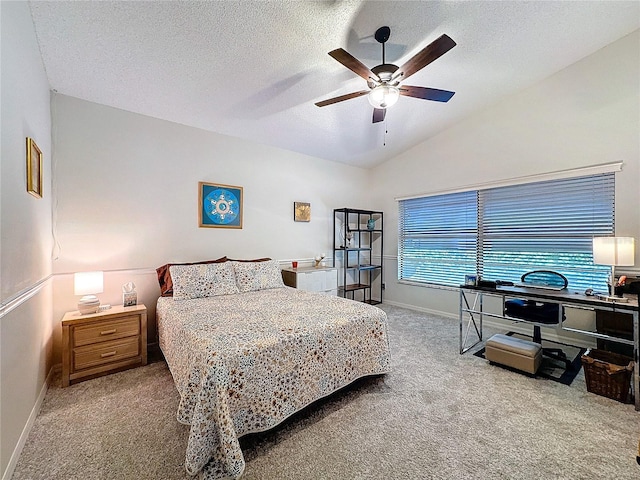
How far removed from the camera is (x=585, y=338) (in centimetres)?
329

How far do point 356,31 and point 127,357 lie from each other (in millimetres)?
3791

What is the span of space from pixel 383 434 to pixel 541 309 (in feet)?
7.01

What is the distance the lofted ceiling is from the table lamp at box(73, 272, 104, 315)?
1882mm

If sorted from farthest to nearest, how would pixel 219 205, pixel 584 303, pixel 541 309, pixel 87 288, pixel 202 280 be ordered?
pixel 219 205 < pixel 202 280 < pixel 541 309 < pixel 87 288 < pixel 584 303

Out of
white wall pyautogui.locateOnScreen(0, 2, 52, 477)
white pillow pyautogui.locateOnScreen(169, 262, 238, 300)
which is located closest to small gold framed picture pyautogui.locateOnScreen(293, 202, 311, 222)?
white pillow pyautogui.locateOnScreen(169, 262, 238, 300)

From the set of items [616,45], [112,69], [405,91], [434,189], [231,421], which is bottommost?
[231,421]

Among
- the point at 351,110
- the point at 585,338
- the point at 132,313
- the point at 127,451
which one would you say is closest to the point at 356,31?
the point at 351,110

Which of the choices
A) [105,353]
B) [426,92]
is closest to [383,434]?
[105,353]

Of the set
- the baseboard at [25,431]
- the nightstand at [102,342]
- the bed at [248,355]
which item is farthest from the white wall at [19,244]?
the bed at [248,355]

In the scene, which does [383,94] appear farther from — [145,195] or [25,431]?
[25,431]

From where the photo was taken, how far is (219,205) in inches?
152

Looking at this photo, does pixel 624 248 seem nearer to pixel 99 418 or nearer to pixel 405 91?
pixel 405 91

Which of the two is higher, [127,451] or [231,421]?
[231,421]

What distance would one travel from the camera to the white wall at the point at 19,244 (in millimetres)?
1476
